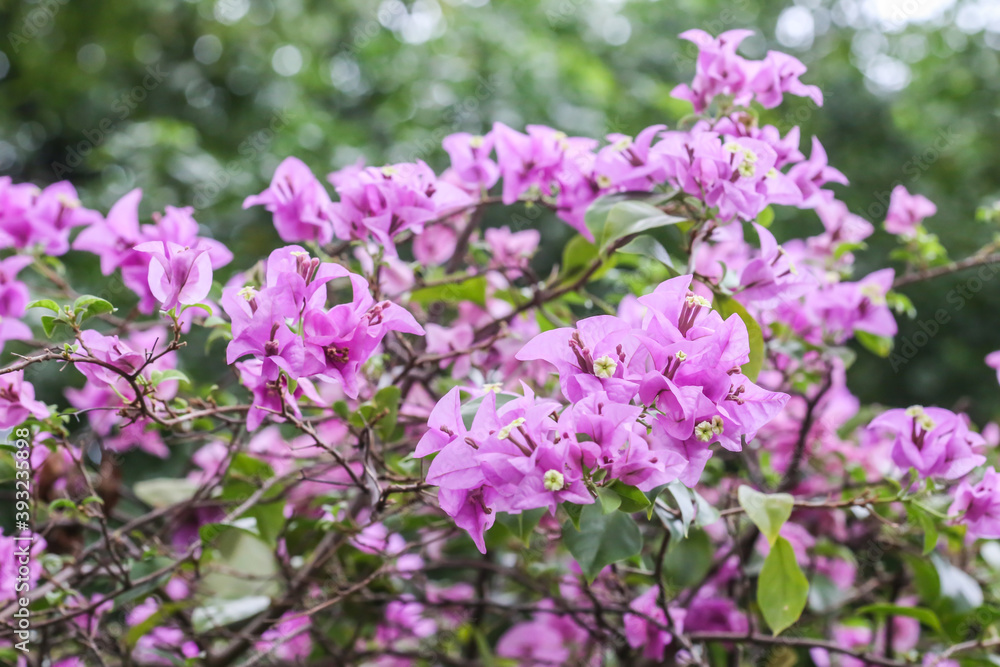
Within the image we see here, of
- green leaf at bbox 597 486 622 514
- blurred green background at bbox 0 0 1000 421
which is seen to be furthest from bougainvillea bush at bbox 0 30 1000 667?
blurred green background at bbox 0 0 1000 421

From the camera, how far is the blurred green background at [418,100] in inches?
98.8

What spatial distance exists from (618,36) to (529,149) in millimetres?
4532

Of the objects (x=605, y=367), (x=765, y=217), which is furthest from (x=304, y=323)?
(x=765, y=217)

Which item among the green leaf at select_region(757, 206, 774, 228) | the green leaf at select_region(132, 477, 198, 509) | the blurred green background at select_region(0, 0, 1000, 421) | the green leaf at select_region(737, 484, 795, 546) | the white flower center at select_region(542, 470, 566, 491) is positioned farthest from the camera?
the blurred green background at select_region(0, 0, 1000, 421)

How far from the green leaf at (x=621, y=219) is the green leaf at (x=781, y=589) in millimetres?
281

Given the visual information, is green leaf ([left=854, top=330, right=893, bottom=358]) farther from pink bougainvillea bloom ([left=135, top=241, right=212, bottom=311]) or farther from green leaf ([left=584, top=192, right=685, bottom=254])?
pink bougainvillea bloom ([left=135, top=241, right=212, bottom=311])

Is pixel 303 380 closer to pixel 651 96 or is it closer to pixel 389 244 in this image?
pixel 389 244

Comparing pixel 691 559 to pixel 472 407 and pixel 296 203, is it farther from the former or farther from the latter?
pixel 296 203

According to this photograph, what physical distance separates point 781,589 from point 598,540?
20 cm

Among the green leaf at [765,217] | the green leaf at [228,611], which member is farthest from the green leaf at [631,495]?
the green leaf at [228,611]

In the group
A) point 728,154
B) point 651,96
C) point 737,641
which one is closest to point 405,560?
point 737,641

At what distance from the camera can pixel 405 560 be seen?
1061mm

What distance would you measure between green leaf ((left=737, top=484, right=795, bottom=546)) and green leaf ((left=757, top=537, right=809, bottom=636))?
0.25ft

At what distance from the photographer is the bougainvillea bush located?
0.48m
